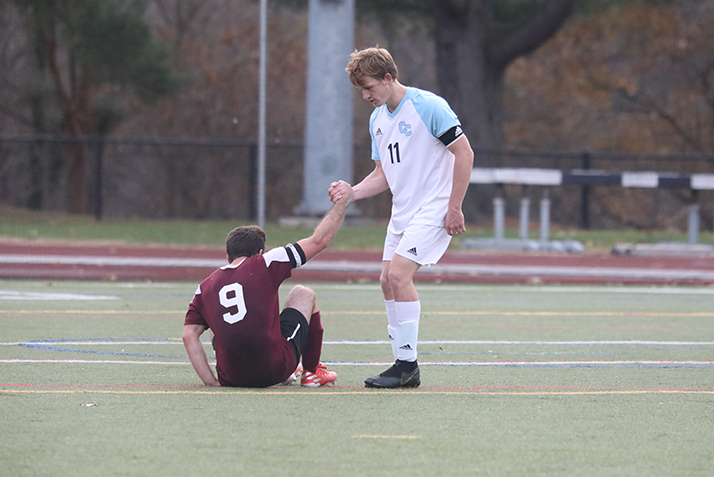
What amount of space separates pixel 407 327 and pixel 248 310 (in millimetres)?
994

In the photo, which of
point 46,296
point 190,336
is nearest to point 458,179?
point 190,336

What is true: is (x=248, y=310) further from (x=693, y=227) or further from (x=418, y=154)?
(x=693, y=227)

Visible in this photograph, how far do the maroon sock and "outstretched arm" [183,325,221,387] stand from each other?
21.7 inches

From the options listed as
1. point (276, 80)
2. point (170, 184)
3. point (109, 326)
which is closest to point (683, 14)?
point (276, 80)

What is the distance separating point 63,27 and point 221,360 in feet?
75.4

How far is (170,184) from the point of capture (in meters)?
30.5

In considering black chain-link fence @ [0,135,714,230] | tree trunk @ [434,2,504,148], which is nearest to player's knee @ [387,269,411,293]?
tree trunk @ [434,2,504,148]

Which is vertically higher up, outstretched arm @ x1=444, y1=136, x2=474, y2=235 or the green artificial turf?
outstretched arm @ x1=444, y1=136, x2=474, y2=235

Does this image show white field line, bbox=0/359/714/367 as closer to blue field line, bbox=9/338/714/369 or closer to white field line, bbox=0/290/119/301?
blue field line, bbox=9/338/714/369

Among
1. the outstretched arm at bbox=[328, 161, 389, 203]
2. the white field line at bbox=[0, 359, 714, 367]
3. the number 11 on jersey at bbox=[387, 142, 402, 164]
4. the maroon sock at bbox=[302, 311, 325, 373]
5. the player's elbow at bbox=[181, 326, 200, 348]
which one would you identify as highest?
the number 11 on jersey at bbox=[387, 142, 402, 164]

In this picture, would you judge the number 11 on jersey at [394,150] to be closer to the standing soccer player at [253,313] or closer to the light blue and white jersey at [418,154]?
the light blue and white jersey at [418,154]

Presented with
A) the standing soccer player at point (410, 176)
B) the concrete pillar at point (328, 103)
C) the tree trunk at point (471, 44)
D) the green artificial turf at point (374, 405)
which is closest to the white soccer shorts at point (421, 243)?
the standing soccer player at point (410, 176)

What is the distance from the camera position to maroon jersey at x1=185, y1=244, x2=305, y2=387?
5.81 meters

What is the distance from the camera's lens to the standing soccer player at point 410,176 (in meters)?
6.17
